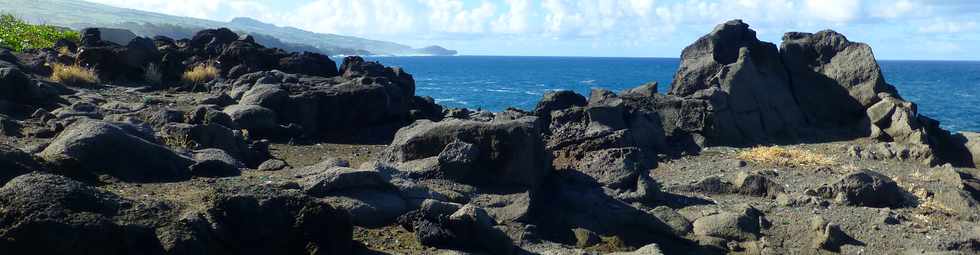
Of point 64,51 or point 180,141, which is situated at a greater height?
point 180,141

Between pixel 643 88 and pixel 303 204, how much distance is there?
57.5ft

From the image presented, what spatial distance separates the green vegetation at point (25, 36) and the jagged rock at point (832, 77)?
2955 centimetres

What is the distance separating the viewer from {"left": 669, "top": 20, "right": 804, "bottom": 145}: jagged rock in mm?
22891

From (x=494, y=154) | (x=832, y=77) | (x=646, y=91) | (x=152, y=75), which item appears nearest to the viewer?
(x=494, y=154)

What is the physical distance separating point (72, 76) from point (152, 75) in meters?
3.17

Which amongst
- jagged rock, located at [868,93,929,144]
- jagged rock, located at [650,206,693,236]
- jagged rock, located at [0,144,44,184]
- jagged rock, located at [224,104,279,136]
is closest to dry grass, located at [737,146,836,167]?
jagged rock, located at [868,93,929,144]

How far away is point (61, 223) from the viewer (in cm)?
653

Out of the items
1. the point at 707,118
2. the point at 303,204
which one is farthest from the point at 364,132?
the point at 303,204

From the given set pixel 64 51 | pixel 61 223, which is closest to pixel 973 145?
pixel 61 223

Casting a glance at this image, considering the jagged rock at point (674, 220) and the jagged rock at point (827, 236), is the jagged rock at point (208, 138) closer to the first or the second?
the jagged rock at point (674, 220)

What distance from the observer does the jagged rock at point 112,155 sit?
9.92 meters

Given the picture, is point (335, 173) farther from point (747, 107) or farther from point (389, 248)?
point (747, 107)

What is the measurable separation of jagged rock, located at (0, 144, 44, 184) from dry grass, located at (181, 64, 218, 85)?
19075mm

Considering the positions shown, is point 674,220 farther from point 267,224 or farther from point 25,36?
point 25,36
